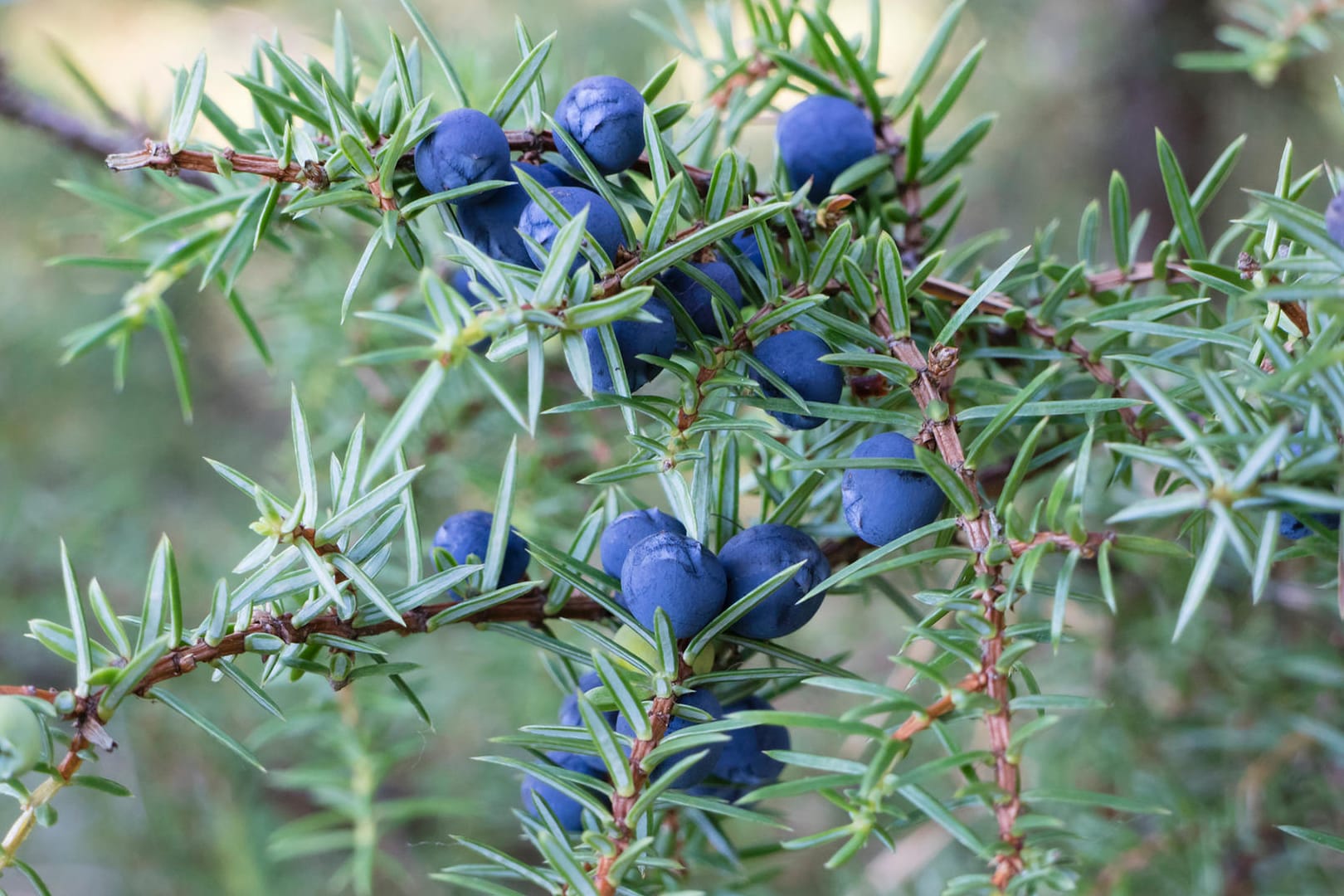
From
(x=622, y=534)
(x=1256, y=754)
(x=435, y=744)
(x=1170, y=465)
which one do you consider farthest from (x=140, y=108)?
(x=1256, y=754)

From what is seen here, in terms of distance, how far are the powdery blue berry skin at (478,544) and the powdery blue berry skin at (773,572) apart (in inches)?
4.7

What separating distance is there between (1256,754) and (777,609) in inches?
24.4

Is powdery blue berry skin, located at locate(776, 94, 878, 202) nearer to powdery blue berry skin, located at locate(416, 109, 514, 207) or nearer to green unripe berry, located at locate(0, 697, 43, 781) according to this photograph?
powdery blue berry skin, located at locate(416, 109, 514, 207)

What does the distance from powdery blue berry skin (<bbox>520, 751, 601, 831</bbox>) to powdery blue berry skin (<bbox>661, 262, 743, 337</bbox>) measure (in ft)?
0.71

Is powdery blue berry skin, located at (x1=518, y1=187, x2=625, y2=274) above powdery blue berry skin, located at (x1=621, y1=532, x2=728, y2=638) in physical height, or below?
above

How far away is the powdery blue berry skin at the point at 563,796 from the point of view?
0.46 m

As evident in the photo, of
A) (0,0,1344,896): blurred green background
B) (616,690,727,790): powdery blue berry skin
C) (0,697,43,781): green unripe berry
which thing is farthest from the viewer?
(0,0,1344,896): blurred green background

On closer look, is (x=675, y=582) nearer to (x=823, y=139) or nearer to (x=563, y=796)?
(x=563, y=796)

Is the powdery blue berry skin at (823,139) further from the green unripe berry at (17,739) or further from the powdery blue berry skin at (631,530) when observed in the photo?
the green unripe berry at (17,739)

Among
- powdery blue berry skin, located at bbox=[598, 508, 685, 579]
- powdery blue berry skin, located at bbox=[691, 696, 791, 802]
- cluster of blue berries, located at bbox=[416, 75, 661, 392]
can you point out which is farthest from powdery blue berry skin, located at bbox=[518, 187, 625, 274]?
powdery blue berry skin, located at bbox=[691, 696, 791, 802]

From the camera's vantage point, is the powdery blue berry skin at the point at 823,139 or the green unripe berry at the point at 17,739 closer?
the green unripe berry at the point at 17,739

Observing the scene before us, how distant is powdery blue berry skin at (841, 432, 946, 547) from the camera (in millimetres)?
383

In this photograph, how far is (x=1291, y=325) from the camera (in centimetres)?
39

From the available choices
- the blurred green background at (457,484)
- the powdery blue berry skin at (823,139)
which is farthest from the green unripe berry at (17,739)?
the powdery blue berry skin at (823,139)
